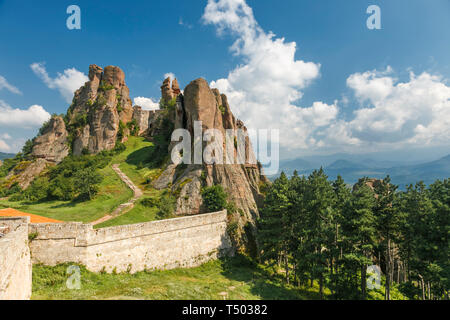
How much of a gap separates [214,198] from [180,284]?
1427 centimetres

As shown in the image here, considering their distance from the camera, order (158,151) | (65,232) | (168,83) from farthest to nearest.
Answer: (168,83) → (158,151) → (65,232)

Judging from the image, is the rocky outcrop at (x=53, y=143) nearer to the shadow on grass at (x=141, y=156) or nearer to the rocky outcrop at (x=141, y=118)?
the shadow on grass at (x=141, y=156)

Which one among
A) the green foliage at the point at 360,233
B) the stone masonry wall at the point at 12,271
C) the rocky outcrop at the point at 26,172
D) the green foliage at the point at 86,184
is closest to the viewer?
the stone masonry wall at the point at 12,271

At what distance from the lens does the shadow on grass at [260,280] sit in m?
21.5

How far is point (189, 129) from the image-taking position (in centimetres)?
4362

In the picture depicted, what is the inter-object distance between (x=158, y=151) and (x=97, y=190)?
18048 millimetres

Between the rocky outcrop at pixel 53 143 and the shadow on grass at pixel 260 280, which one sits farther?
the rocky outcrop at pixel 53 143

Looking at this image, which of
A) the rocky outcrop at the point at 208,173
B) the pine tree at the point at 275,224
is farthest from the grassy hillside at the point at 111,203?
the pine tree at the point at 275,224

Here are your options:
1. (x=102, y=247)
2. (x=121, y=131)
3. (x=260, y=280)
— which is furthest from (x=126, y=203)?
(x=121, y=131)

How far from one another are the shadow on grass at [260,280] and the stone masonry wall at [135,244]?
7.13 ft

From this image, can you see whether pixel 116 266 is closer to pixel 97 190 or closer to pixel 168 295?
pixel 168 295

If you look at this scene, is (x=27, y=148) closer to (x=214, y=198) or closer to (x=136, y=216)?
(x=136, y=216)
